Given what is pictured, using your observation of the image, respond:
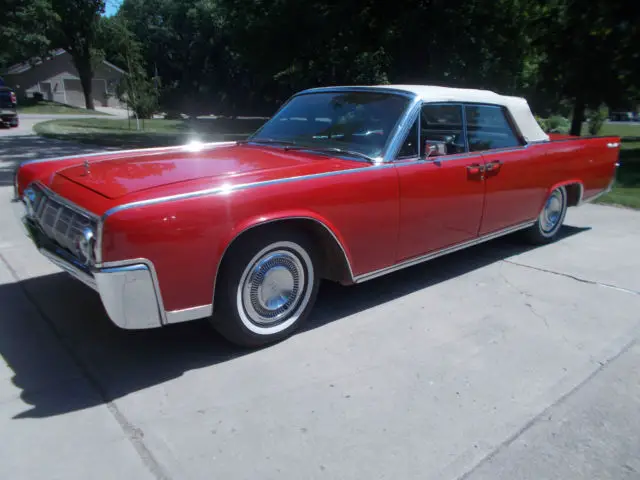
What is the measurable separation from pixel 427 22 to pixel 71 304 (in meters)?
14.9

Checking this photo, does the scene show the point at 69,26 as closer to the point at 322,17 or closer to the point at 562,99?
the point at 322,17

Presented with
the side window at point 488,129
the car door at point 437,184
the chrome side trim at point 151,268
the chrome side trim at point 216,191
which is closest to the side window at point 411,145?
the car door at point 437,184

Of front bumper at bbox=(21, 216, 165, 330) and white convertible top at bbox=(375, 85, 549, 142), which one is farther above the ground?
white convertible top at bbox=(375, 85, 549, 142)

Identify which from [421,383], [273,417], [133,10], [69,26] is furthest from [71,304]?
[133,10]

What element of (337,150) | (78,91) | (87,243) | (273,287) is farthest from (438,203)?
(78,91)

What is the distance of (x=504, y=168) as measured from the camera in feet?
15.1

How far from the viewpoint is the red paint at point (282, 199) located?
2746mm

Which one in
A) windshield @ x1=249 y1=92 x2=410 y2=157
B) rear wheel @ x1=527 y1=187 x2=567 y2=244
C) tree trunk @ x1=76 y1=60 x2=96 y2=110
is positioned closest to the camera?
windshield @ x1=249 y1=92 x2=410 y2=157

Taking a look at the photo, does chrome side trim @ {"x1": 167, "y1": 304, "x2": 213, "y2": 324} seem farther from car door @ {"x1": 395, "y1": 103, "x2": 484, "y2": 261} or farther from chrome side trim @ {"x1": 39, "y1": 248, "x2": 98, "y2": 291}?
car door @ {"x1": 395, "y1": 103, "x2": 484, "y2": 261}

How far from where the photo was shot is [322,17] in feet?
54.5

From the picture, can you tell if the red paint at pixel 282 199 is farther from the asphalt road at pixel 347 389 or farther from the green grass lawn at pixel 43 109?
the green grass lawn at pixel 43 109

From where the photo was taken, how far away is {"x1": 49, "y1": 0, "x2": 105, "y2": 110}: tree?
3697 centimetres

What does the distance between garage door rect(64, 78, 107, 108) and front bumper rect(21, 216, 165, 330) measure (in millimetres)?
56324

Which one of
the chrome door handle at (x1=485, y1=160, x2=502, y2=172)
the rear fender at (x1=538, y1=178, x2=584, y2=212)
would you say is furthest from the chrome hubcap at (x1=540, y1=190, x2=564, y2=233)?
the chrome door handle at (x1=485, y1=160, x2=502, y2=172)
